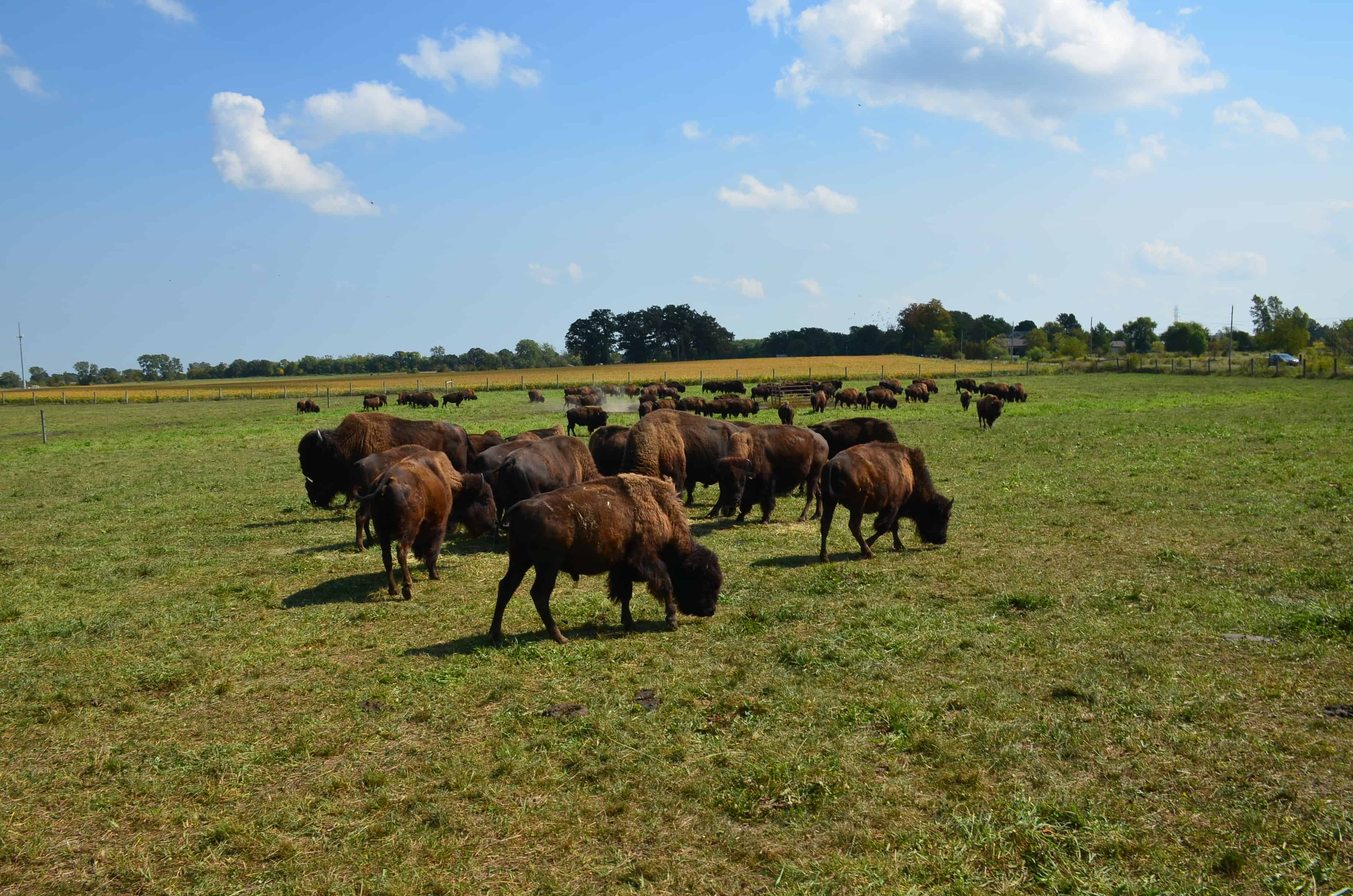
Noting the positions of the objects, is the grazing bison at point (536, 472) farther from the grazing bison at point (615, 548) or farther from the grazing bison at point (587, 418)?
the grazing bison at point (587, 418)

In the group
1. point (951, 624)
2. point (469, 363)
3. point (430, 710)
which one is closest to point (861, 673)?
point (951, 624)

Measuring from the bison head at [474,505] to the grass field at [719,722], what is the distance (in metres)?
0.65

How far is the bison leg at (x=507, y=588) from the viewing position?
780 centimetres

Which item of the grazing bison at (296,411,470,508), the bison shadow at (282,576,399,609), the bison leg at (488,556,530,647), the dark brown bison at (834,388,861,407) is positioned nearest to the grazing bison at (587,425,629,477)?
the grazing bison at (296,411,470,508)

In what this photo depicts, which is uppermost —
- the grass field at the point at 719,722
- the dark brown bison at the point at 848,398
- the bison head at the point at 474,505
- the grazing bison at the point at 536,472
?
the dark brown bison at the point at 848,398

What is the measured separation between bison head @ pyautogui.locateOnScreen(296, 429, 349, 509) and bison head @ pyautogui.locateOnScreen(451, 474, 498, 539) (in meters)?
4.25

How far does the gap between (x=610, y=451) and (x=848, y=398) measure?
2878 cm

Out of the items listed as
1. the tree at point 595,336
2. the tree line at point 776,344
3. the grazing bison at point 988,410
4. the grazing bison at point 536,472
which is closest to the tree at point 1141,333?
the tree line at point 776,344

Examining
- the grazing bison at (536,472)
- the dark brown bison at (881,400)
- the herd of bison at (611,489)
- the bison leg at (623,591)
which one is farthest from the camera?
the dark brown bison at (881,400)

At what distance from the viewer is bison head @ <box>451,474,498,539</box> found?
39.1ft

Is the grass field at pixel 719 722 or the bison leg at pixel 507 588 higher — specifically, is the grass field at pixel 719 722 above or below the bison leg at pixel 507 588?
below

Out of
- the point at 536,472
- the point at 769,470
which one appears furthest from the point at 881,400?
the point at 536,472

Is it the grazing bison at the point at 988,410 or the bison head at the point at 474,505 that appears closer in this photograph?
the bison head at the point at 474,505

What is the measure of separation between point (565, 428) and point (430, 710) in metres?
28.6
